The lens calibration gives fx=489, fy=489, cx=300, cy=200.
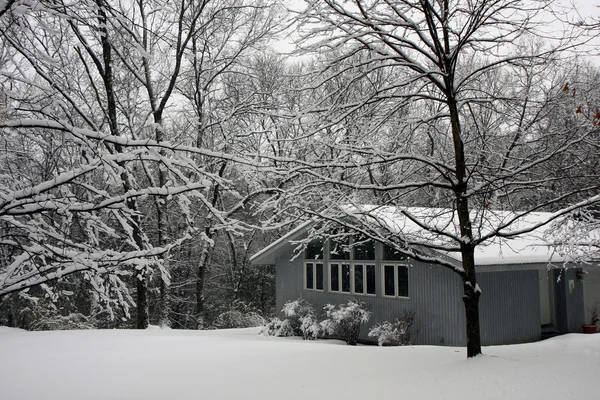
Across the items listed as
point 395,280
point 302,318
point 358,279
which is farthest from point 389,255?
point 302,318

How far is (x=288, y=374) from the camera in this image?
7430 millimetres

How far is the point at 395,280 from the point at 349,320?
77.6 inches

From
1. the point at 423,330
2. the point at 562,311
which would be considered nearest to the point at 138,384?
the point at 423,330

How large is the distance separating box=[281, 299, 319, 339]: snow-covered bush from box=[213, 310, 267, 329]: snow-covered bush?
5.26 m

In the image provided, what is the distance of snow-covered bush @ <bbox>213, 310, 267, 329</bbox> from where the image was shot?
23.4 metres

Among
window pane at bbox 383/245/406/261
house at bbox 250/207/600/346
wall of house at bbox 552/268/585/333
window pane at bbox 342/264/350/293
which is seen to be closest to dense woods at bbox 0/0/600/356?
house at bbox 250/207/600/346

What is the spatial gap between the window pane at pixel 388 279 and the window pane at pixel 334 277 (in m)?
2.18

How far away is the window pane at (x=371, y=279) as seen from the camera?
15.9 meters

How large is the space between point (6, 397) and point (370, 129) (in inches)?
246

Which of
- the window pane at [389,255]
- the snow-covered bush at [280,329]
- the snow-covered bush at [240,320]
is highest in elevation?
the window pane at [389,255]

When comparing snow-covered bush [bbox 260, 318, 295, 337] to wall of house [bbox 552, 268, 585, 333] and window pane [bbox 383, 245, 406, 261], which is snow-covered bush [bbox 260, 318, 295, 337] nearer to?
window pane [bbox 383, 245, 406, 261]

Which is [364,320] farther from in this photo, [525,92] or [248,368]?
[525,92]

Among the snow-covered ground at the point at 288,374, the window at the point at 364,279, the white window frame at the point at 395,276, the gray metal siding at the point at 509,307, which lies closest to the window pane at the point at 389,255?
the white window frame at the point at 395,276

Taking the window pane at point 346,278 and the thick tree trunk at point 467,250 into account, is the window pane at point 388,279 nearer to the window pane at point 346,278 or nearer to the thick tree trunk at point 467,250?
the window pane at point 346,278
